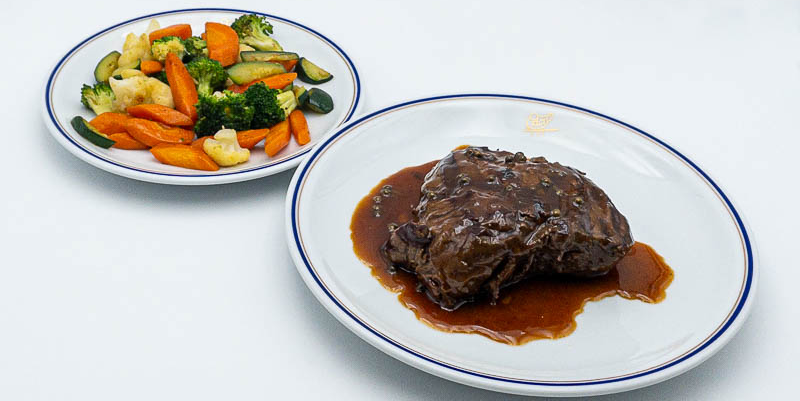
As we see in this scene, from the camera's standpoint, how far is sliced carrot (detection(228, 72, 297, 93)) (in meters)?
5.91

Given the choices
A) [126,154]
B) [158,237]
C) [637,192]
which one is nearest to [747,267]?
[637,192]

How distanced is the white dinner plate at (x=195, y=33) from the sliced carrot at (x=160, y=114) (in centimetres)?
30

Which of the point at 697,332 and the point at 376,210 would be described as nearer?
the point at 697,332

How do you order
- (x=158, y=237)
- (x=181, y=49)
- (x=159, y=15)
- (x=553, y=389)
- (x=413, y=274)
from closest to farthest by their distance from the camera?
(x=553, y=389)
(x=413, y=274)
(x=158, y=237)
(x=181, y=49)
(x=159, y=15)

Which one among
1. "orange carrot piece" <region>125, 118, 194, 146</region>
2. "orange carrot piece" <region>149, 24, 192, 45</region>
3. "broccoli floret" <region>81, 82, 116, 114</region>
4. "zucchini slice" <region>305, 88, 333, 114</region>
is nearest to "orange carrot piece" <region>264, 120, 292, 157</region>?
"zucchini slice" <region>305, 88, 333, 114</region>

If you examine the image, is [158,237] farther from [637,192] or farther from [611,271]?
[637,192]

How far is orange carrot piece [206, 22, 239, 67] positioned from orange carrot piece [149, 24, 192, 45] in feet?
0.81

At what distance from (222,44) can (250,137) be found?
1207mm

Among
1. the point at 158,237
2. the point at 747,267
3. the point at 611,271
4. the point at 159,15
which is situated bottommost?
the point at 158,237

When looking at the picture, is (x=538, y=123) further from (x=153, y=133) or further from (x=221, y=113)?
(x=153, y=133)

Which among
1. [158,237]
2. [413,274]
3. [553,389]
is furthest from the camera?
[158,237]

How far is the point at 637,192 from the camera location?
511 centimetres

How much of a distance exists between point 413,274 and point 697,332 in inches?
63.6

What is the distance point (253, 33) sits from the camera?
6.46 metres
